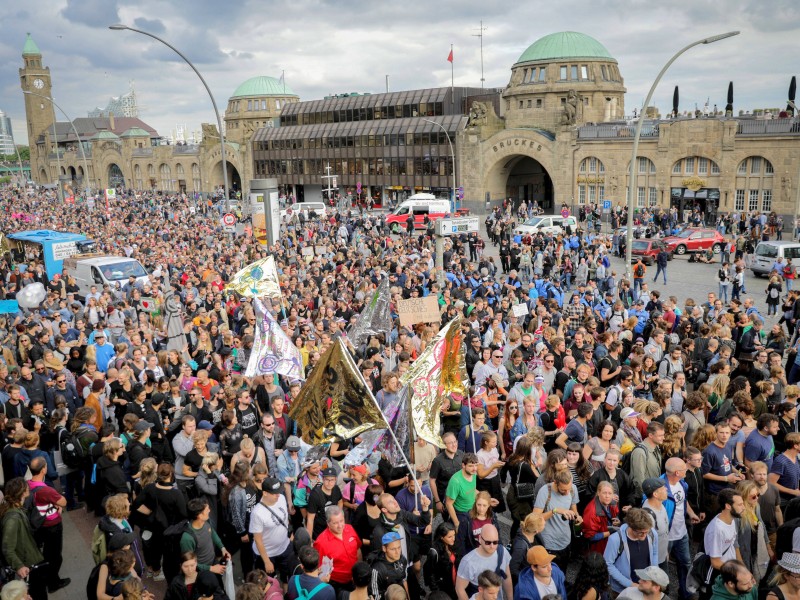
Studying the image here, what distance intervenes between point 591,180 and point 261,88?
5234 cm

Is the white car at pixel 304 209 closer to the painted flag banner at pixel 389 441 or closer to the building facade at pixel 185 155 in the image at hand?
the building facade at pixel 185 155

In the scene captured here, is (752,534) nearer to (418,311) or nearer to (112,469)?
(112,469)

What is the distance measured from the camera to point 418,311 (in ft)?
41.7

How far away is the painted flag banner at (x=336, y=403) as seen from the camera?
6680 mm

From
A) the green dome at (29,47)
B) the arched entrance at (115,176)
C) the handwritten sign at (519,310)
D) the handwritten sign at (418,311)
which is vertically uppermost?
the green dome at (29,47)

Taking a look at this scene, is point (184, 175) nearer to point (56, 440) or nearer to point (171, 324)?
point (171, 324)

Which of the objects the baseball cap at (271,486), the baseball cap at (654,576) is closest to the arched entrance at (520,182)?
the baseball cap at (271,486)

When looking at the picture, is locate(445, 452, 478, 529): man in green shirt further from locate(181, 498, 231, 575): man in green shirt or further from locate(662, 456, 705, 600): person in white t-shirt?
locate(181, 498, 231, 575): man in green shirt

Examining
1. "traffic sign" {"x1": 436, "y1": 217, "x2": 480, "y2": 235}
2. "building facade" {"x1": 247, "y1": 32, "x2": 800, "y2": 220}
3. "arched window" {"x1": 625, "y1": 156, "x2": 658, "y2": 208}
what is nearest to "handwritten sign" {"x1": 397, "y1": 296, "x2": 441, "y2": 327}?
"traffic sign" {"x1": 436, "y1": 217, "x2": 480, "y2": 235}

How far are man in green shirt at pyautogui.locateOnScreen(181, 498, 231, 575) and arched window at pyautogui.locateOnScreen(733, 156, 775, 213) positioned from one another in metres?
41.8

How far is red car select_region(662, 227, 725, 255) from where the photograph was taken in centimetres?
3045

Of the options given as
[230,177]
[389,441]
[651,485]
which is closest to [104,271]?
[389,441]

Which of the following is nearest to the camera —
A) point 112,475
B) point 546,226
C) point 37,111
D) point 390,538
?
point 390,538

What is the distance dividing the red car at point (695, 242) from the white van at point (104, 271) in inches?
906
